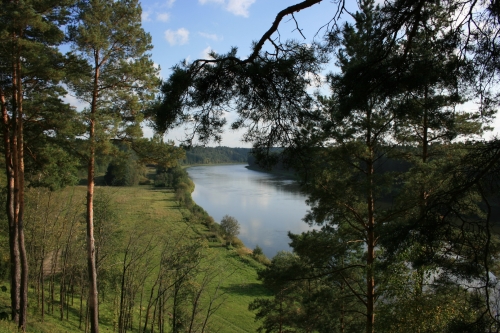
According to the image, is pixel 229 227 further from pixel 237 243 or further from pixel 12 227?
pixel 12 227

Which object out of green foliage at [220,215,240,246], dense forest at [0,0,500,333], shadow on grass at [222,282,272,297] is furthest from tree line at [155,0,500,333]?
green foliage at [220,215,240,246]

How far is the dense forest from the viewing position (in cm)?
244

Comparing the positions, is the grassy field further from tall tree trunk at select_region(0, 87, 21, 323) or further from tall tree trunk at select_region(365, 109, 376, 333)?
tall tree trunk at select_region(365, 109, 376, 333)

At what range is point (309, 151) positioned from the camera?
2.79 m

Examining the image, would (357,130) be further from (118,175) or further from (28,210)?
(28,210)

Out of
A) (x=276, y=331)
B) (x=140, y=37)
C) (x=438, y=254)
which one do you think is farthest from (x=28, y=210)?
(x=438, y=254)

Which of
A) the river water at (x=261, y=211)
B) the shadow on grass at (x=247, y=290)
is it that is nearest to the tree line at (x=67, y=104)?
the shadow on grass at (x=247, y=290)

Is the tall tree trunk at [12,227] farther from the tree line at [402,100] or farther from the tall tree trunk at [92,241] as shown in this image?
the tree line at [402,100]

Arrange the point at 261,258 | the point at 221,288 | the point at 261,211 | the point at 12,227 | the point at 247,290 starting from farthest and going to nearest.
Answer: the point at 261,211 → the point at 261,258 → the point at 247,290 → the point at 221,288 → the point at 12,227

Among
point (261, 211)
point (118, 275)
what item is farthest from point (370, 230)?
point (261, 211)

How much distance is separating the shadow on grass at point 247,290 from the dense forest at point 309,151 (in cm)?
275

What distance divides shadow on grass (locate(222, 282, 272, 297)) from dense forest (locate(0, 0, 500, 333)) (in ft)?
9.02

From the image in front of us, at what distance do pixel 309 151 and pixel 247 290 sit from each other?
13.2m

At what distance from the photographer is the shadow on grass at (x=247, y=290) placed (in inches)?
567
